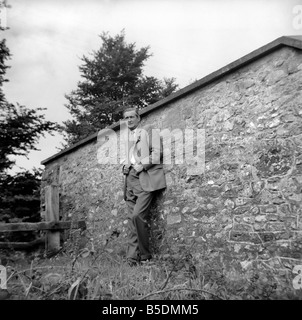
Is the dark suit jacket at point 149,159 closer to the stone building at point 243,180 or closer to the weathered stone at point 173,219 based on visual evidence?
the stone building at point 243,180

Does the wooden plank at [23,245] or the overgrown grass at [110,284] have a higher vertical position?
the overgrown grass at [110,284]

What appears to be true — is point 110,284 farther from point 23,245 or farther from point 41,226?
point 23,245

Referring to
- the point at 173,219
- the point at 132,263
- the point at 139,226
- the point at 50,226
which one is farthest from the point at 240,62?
the point at 50,226

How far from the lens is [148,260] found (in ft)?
12.9

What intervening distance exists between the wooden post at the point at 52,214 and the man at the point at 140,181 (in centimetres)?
166

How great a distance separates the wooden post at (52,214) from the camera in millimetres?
5125

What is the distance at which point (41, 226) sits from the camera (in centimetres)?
495

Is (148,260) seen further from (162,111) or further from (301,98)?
(301,98)

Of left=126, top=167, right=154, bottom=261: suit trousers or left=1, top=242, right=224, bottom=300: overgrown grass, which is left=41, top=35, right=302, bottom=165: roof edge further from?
left=1, top=242, right=224, bottom=300: overgrown grass

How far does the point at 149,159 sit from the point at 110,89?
37.5 feet

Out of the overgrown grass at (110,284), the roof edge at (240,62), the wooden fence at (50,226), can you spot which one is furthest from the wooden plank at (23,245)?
the roof edge at (240,62)

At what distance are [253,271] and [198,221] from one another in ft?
2.83

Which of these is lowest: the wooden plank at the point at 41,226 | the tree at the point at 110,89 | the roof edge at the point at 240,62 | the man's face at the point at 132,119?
the wooden plank at the point at 41,226

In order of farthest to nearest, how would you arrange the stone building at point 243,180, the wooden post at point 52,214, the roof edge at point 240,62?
the wooden post at point 52,214 < the roof edge at point 240,62 < the stone building at point 243,180
